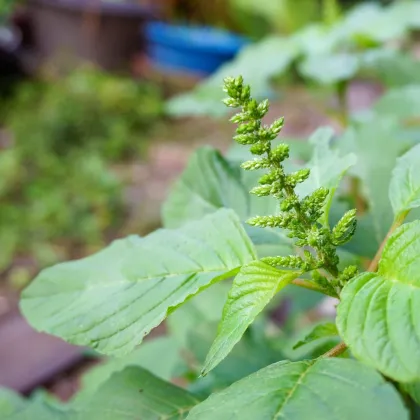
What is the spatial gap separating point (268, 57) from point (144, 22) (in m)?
3.68

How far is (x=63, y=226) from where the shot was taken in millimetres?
3039

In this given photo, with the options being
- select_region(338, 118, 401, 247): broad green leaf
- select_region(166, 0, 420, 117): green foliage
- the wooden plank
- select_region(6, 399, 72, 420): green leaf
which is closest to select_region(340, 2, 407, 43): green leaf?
select_region(166, 0, 420, 117): green foliage

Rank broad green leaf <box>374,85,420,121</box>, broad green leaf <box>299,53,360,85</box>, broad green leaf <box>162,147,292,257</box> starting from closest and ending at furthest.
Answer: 1. broad green leaf <box>162,147,292,257</box>
2. broad green leaf <box>374,85,420,121</box>
3. broad green leaf <box>299,53,360,85</box>

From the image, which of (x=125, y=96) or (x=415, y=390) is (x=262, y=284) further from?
(x=125, y=96)

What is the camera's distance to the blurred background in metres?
1.59

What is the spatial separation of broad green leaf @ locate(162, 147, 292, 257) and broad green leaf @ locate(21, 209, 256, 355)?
4.9 inches

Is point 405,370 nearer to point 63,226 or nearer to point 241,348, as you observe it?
point 241,348

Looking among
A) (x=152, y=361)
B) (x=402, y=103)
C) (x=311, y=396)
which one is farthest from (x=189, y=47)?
(x=311, y=396)

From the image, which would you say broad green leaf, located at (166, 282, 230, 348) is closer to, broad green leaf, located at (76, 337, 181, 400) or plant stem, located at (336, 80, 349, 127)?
broad green leaf, located at (76, 337, 181, 400)

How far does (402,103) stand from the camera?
1.24 metres

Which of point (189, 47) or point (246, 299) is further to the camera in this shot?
point (189, 47)

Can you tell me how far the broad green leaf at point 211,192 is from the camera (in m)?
0.79

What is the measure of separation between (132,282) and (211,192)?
0.71ft

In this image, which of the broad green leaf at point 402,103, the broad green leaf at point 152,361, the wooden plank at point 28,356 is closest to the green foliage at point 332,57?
the broad green leaf at point 402,103
